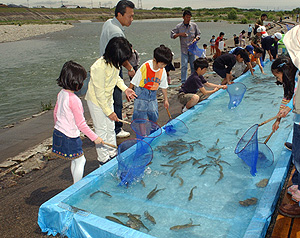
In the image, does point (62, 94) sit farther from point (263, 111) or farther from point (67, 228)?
point (263, 111)

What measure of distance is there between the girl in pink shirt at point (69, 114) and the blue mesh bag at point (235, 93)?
5033mm

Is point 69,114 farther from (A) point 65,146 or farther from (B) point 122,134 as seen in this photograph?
(B) point 122,134

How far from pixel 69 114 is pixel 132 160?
154 cm

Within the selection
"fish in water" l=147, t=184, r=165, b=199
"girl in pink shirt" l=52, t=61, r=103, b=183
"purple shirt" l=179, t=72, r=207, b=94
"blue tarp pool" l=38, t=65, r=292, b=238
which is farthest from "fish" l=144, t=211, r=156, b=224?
"purple shirt" l=179, t=72, r=207, b=94

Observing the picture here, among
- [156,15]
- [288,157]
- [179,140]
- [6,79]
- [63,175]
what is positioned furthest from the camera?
Result: [156,15]

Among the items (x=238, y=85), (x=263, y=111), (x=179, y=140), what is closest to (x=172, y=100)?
(x=238, y=85)

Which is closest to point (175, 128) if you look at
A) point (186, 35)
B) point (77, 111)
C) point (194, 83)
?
point (194, 83)

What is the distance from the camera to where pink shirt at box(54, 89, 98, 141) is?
11.6 ft

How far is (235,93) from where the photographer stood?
761cm

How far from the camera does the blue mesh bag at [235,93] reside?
7.46 meters

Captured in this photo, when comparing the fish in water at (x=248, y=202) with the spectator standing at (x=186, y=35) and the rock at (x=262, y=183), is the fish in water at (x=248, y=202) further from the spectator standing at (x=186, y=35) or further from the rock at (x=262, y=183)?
the spectator standing at (x=186, y=35)

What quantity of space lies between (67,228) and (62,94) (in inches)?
68.2

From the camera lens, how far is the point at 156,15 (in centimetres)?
13700

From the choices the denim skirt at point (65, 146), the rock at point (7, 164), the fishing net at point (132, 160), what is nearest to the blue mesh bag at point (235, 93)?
the fishing net at point (132, 160)
